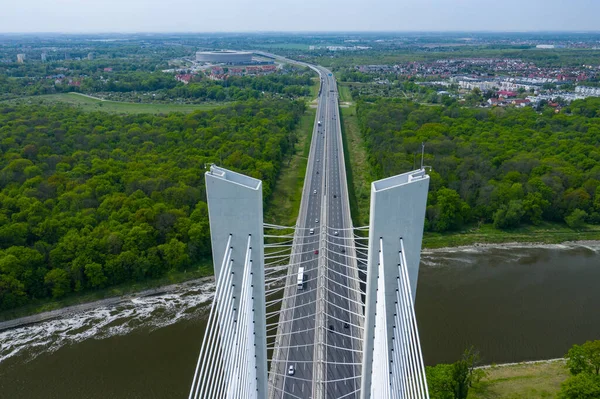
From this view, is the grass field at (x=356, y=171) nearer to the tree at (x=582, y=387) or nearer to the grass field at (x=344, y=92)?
the grass field at (x=344, y=92)

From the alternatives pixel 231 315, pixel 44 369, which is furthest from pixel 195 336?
pixel 231 315

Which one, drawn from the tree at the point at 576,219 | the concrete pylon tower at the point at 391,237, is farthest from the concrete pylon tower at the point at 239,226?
the tree at the point at 576,219

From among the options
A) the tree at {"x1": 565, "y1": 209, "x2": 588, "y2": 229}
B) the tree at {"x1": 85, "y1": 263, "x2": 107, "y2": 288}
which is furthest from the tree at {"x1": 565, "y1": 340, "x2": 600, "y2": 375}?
the tree at {"x1": 85, "y1": 263, "x2": 107, "y2": 288}

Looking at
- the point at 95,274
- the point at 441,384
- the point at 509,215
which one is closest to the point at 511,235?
the point at 509,215

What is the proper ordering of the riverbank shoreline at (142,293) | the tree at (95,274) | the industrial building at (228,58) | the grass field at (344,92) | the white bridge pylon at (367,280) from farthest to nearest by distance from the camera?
the industrial building at (228,58)
the grass field at (344,92)
the tree at (95,274)
the riverbank shoreline at (142,293)
the white bridge pylon at (367,280)

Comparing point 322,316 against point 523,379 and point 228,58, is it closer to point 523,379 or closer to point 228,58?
point 523,379

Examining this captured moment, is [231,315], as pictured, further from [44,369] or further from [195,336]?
[44,369]
